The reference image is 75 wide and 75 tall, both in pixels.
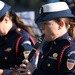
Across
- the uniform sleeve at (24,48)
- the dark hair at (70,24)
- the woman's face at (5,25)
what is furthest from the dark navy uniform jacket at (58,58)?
the woman's face at (5,25)

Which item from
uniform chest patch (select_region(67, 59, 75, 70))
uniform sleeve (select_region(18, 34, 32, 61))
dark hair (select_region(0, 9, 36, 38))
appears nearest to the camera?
uniform chest patch (select_region(67, 59, 75, 70))

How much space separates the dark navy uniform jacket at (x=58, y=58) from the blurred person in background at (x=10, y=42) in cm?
46

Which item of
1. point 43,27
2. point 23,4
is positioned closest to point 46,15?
point 43,27

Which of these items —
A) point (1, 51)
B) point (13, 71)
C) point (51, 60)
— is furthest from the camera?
point (1, 51)

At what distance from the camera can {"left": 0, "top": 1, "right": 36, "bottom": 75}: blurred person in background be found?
4.82 m

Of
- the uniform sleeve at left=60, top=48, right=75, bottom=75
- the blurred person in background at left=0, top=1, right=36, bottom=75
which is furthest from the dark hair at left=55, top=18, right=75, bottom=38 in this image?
the blurred person in background at left=0, top=1, right=36, bottom=75

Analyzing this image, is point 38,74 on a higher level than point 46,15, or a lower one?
lower

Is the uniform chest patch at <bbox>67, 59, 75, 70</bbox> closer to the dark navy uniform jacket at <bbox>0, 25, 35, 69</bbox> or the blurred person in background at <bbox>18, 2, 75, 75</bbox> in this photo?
the blurred person in background at <bbox>18, 2, 75, 75</bbox>

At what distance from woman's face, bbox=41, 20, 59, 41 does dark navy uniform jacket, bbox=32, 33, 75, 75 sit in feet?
0.22

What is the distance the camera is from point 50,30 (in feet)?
13.9

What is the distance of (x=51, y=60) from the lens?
419 cm

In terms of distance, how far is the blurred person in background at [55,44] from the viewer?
4.09 metres

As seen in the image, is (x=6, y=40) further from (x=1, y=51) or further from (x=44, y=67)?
(x=44, y=67)

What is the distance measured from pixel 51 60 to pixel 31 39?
0.87 meters
